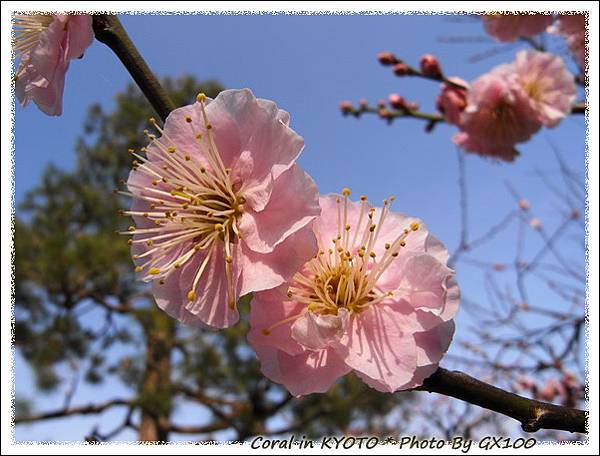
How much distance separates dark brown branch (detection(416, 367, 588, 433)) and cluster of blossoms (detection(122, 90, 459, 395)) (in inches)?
0.7

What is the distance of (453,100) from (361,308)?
4.66 feet

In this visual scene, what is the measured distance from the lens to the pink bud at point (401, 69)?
5.55 ft

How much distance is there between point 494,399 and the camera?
0.49m

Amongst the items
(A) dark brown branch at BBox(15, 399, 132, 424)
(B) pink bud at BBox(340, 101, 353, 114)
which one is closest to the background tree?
(A) dark brown branch at BBox(15, 399, 132, 424)

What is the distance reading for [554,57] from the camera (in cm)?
158

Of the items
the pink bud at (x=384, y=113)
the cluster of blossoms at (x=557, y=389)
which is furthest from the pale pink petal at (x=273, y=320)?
the cluster of blossoms at (x=557, y=389)

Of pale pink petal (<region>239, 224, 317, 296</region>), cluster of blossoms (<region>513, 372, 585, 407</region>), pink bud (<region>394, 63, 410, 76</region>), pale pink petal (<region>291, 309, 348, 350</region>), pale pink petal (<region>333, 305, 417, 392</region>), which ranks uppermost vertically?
pink bud (<region>394, 63, 410, 76</region>)

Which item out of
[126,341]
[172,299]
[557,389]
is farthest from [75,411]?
[172,299]

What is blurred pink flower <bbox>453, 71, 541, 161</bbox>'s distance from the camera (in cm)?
156

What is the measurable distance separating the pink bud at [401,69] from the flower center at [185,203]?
4.09ft

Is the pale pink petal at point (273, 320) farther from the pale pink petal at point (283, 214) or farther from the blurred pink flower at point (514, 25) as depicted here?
the blurred pink flower at point (514, 25)

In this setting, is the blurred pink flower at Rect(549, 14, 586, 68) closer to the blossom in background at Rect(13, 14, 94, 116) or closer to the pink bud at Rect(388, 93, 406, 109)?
the pink bud at Rect(388, 93, 406, 109)

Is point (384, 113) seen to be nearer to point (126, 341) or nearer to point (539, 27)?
point (539, 27)

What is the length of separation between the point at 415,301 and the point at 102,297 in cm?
471
